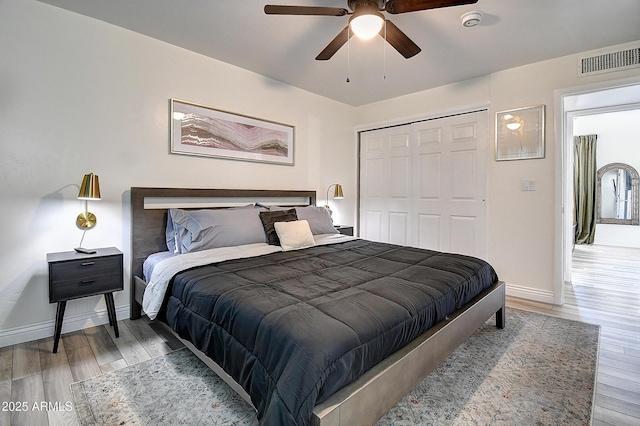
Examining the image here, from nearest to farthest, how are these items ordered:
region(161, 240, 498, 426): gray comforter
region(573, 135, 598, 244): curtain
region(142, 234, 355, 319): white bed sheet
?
region(161, 240, 498, 426): gray comforter → region(142, 234, 355, 319): white bed sheet → region(573, 135, 598, 244): curtain

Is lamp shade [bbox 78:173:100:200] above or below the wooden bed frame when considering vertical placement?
above

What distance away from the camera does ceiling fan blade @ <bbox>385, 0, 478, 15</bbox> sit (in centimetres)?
179

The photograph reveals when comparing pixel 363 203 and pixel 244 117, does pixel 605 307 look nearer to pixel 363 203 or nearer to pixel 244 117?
pixel 363 203

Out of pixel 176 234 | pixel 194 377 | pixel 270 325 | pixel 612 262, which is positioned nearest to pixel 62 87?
pixel 176 234

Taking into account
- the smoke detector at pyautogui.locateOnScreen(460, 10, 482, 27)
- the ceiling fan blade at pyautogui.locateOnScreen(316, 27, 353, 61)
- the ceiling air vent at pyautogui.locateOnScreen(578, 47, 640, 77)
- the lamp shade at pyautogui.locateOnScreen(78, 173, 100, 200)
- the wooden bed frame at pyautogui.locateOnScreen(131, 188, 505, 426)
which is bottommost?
the wooden bed frame at pyautogui.locateOnScreen(131, 188, 505, 426)

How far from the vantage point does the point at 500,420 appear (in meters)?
1.53

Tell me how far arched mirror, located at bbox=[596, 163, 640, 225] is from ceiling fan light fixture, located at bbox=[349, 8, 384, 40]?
7448 mm

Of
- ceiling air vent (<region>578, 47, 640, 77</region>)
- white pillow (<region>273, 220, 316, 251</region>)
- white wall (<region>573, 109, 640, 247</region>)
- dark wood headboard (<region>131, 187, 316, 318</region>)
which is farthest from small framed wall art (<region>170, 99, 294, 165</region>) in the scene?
white wall (<region>573, 109, 640, 247</region>)

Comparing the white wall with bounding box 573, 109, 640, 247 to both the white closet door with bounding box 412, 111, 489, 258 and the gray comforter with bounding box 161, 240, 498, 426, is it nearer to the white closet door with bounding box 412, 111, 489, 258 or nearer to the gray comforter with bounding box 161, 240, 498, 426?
the white closet door with bounding box 412, 111, 489, 258

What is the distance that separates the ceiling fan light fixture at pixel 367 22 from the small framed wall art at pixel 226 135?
5.99 ft

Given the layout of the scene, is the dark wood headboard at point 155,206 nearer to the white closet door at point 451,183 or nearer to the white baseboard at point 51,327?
the white baseboard at point 51,327

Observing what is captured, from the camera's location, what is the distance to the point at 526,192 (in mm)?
3385

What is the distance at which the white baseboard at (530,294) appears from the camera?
323cm

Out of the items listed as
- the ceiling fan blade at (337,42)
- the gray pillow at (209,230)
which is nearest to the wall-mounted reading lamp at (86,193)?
the gray pillow at (209,230)
